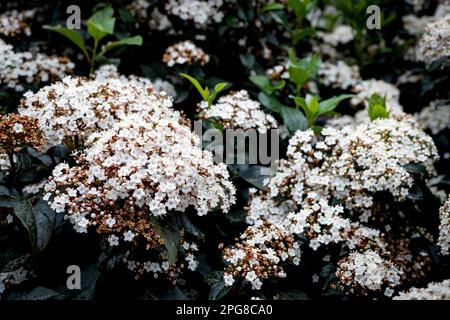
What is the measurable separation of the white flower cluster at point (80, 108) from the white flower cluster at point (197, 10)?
1241 millimetres

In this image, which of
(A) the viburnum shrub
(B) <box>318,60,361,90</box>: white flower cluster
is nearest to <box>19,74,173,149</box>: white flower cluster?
(A) the viburnum shrub

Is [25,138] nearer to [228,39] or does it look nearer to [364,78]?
[228,39]

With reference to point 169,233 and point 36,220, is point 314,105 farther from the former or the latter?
point 36,220

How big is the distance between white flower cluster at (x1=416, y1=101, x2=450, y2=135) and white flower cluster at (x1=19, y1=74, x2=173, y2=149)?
2.32 metres

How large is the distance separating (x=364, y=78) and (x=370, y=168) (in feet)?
6.78

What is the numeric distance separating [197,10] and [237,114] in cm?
122

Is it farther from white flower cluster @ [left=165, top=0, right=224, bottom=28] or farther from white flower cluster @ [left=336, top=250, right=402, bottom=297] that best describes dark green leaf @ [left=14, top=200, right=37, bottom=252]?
white flower cluster @ [left=165, top=0, right=224, bottom=28]

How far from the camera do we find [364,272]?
2664mm

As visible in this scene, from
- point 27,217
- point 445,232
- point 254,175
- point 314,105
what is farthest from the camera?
point 314,105

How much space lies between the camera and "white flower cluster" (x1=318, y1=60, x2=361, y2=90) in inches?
169

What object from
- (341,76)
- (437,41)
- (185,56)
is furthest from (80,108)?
(437,41)

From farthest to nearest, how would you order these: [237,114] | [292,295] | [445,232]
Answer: [237,114], [292,295], [445,232]

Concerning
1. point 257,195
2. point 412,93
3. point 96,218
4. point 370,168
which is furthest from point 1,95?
point 412,93

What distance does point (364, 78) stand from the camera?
4691mm
